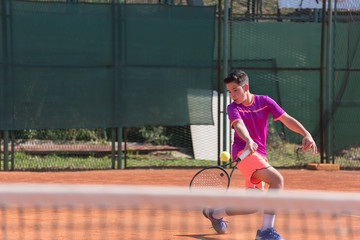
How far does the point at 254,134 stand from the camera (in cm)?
420

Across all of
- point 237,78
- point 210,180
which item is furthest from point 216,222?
point 237,78

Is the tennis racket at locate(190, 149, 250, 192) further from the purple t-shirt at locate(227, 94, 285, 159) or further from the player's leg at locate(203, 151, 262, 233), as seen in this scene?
the purple t-shirt at locate(227, 94, 285, 159)

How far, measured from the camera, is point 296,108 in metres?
9.51

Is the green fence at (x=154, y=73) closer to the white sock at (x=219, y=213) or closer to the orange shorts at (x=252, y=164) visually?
the white sock at (x=219, y=213)

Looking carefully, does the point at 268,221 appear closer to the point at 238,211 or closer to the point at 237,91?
the point at 238,211

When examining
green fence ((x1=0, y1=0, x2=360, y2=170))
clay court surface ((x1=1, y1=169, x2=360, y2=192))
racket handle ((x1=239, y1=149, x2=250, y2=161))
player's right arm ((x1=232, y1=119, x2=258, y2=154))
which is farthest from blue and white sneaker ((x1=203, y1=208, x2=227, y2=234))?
green fence ((x1=0, y1=0, x2=360, y2=170))

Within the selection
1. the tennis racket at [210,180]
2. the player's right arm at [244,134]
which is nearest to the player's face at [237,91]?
the player's right arm at [244,134]

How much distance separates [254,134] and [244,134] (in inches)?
13.0

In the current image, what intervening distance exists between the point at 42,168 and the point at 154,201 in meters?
7.13

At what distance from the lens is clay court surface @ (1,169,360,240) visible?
14.3 feet

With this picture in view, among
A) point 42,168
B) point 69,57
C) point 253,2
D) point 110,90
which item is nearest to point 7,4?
point 69,57

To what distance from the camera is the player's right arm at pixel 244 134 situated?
12.6 ft

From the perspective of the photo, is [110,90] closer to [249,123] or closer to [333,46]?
[333,46]

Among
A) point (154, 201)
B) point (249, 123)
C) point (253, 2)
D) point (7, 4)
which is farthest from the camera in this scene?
point (253, 2)
